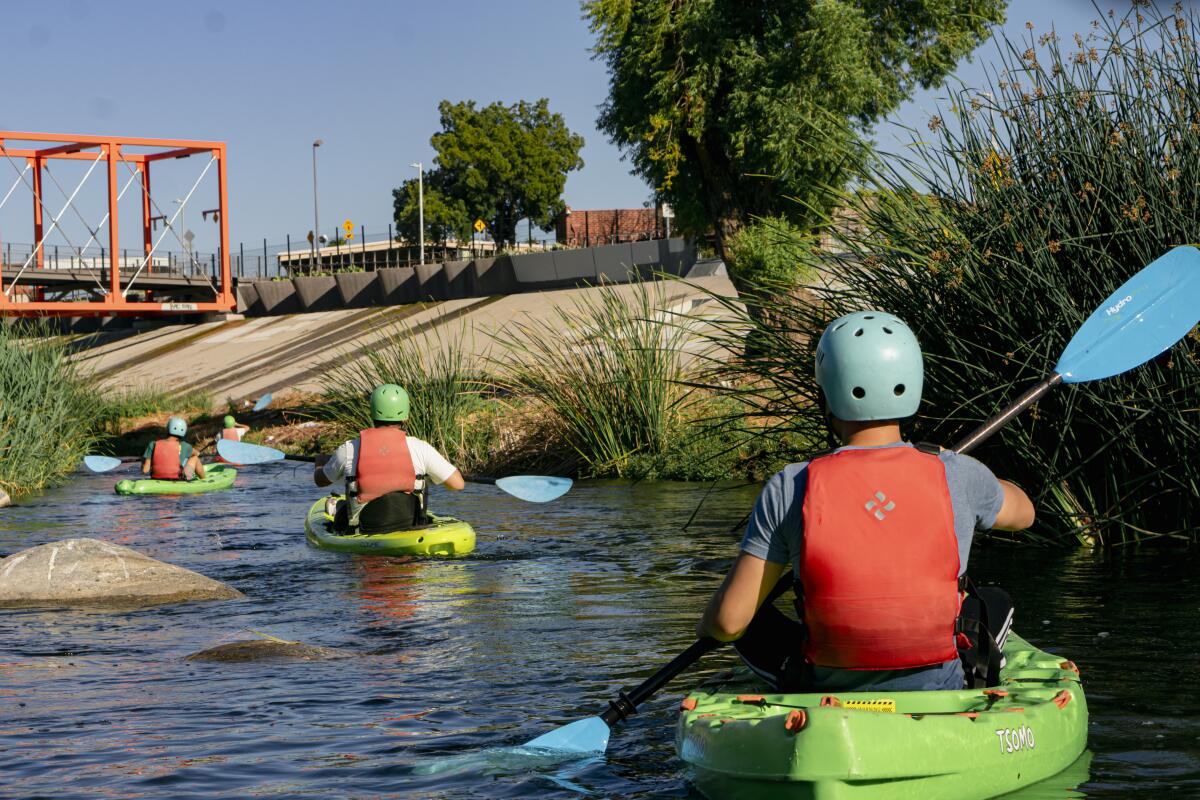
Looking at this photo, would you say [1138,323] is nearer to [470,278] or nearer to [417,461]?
[417,461]

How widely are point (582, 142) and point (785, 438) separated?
5449 cm

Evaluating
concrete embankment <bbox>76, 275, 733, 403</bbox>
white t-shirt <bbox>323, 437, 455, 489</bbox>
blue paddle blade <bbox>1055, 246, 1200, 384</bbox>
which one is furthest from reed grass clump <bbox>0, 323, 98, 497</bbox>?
blue paddle blade <bbox>1055, 246, 1200, 384</bbox>

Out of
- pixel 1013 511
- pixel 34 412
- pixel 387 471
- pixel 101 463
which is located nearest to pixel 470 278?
pixel 101 463

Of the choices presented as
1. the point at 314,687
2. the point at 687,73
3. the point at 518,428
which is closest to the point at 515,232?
the point at 687,73

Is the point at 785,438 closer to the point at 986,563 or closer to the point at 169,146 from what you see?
the point at 986,563

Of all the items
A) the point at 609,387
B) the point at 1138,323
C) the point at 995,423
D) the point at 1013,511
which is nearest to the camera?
the point at 1013,511

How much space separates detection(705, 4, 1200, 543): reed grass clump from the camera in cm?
743

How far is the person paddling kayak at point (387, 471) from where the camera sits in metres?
9.58

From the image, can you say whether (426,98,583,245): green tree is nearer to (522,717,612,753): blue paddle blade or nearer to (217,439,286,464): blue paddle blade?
(217,439,286,464): blue paddle blade

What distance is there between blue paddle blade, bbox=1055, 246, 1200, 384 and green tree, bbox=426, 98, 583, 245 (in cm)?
5435

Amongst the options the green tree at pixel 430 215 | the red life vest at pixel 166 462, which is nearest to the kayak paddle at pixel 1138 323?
the red life vest at pixel 166 462

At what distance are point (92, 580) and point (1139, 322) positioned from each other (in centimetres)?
592

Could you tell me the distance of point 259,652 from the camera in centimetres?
645

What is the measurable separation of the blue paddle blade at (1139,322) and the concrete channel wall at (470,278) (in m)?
26.9
